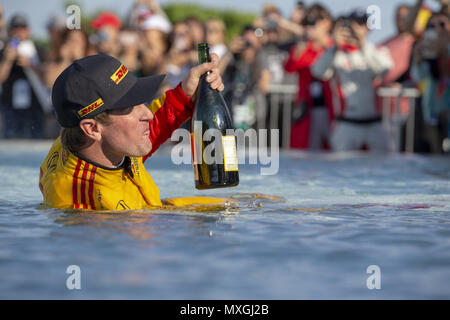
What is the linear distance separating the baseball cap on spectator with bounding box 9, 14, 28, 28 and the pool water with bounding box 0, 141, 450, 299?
674cm

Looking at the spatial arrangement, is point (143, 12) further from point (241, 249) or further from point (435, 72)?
point (241, 249)

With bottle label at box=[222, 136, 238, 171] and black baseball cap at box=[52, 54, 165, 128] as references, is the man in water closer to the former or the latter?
black baseball cap at box=[52, 54, 165, 128]

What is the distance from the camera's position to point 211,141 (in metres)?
4.48

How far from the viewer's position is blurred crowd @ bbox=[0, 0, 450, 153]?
880 centimetres

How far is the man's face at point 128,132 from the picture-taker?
3.92 meters

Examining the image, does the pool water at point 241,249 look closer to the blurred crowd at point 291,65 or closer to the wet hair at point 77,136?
the wet hair at point 77,136

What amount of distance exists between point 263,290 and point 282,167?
5059 millimetres

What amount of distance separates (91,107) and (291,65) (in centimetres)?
631

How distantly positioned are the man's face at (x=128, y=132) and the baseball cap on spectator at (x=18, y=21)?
7.97 m

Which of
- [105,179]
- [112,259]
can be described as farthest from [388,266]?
[105,179]

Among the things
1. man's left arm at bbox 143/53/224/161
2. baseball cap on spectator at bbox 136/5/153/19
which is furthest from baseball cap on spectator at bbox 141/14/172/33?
man's left arm at bbox 143/53/224/161

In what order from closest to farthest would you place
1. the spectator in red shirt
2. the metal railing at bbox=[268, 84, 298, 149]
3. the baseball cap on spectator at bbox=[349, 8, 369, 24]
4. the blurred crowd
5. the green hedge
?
the baseball cap on spectator at bbox=[349, 8, 369, 24] < the blurred crowd < the spectator in red shirt < the metal railing at bbox=[268, 84, 298, 149] < the green hedge

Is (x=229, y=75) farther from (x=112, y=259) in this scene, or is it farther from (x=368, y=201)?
(x=112, y=259)

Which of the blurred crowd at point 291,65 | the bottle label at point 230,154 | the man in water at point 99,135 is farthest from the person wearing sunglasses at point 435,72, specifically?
the man in water at point 99,135
